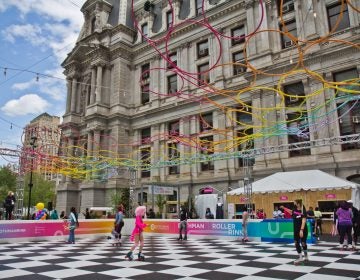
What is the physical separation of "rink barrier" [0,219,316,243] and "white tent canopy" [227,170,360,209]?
4.53 m

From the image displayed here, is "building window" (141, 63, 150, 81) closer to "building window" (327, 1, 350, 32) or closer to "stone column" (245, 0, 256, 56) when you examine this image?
"stone column" (245, 0, 256, 56)

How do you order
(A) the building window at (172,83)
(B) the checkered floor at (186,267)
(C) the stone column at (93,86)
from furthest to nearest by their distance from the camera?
(C) the stone column at (93,86), (A) the building window at (172,83), (B) the checkered floor at (186,267)

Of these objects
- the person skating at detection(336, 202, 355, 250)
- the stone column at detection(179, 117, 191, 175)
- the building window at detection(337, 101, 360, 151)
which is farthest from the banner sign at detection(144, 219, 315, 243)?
the stone column at detection(179, 117, 191, 175)

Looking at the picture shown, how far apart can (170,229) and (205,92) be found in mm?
16283

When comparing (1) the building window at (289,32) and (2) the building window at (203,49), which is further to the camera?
(2) the building window at (203,49)

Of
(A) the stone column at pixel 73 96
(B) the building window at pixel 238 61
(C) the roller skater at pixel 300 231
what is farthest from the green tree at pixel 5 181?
(C) the roller skater at pixel 300 231

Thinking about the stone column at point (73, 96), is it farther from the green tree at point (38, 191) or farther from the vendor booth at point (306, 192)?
the vendor booth at point (306, 192)

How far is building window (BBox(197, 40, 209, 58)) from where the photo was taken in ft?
110

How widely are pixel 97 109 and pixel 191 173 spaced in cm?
1415

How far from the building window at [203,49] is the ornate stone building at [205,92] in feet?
0.51

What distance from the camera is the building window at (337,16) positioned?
24894 mm

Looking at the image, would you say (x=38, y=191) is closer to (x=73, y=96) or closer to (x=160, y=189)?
(x=73, y=96)

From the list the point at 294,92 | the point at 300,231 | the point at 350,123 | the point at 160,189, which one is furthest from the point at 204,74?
the point at 300,231

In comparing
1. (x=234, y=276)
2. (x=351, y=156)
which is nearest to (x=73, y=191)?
(x=351, y=156)
